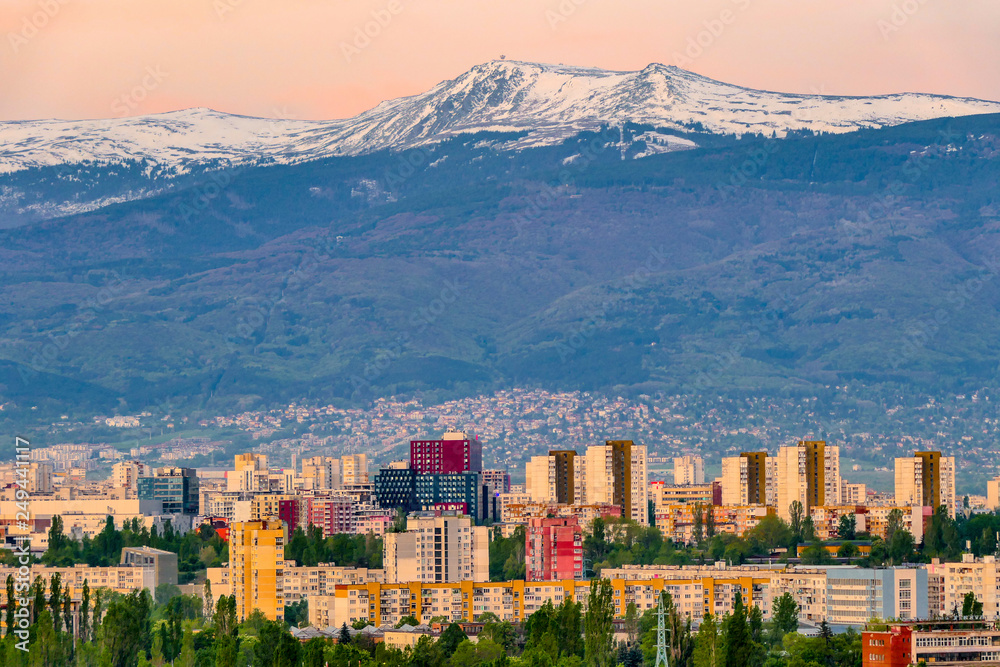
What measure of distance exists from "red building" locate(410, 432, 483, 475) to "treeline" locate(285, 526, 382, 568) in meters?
44.8

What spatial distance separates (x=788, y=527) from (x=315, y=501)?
27284 millimetres

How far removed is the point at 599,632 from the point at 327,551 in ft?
112

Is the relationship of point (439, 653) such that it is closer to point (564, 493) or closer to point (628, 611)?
point (628, 611)

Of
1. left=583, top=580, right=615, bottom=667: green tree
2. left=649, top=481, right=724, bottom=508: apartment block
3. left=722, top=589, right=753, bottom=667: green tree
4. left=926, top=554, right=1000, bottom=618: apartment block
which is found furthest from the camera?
left=649, top=481, right=724, bottom=508: apartment block

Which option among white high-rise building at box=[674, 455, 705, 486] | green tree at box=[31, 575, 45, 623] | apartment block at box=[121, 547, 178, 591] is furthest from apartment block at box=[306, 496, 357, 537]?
white high-rise building at box=[674, 455, 705, 486]

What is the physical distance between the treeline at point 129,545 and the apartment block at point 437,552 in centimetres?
1070

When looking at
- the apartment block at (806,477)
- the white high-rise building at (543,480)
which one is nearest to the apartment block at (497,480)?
the white high-rise building at (543,480)

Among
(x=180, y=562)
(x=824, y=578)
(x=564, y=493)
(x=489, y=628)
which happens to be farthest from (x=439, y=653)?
(x=564, y=493)

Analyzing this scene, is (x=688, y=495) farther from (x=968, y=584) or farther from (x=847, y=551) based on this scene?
(x=968, y=584)

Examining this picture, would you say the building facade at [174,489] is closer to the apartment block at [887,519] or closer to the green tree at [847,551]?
the apartment block at [887,519]

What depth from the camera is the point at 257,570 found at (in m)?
87.6

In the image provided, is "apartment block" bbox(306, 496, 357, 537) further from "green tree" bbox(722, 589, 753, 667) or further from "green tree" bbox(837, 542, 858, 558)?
"green tree" bbox(722, 589, 753, 667)

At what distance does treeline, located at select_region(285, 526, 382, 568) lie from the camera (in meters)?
98.7

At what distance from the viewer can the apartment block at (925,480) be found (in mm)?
132125
